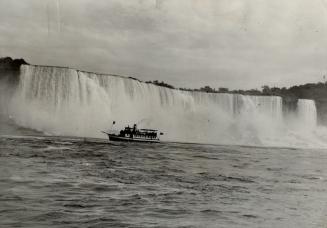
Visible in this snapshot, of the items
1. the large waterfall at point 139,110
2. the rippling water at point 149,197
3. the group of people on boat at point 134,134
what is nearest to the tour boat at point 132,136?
the group of people on boat at point 134,134

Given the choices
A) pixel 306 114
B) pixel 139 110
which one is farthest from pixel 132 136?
pixel 306 114

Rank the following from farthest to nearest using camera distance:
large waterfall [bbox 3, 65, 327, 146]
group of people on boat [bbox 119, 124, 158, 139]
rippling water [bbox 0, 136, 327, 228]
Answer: large waterfall [bbox 3, 65, 327, 146], group of people on boat [bbox 119, 124, 158, 139], rippling water [bbox 0, 136, 327, 228]

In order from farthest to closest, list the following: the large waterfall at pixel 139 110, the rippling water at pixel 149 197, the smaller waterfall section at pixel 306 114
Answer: the smaller waterfall section at pixel 306 114
the large waterfall at pixel 139 110
the rippling water at pixel 149 197

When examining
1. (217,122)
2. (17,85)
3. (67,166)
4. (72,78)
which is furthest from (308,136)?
(67,166)

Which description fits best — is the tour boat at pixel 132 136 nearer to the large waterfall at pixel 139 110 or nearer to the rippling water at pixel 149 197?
the large waterfall at pixel 139 110

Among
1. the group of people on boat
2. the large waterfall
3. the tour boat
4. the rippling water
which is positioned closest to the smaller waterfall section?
the large waterfall

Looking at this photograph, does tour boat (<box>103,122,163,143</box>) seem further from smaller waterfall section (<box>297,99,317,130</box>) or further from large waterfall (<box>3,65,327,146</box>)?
smaller waterfall section (<box>297,99,317,130</box>)

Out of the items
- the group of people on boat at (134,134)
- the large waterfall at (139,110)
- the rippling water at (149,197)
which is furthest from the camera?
the large waterfall at (139,110)

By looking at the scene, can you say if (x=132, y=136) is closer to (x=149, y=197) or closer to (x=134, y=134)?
(x=134, y=134)
